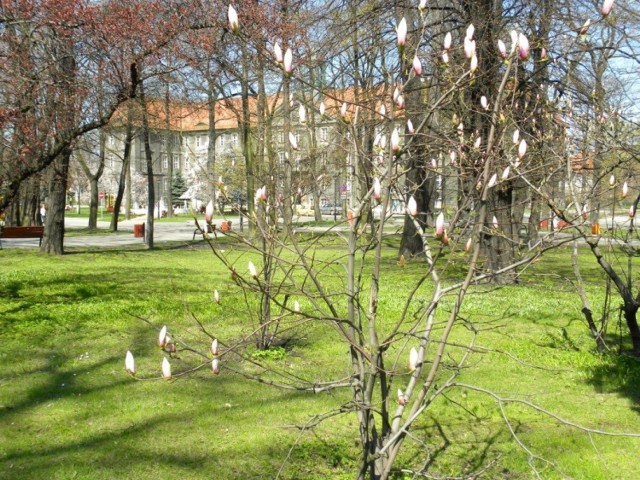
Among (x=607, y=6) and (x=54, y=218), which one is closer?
(x=607, y=6)

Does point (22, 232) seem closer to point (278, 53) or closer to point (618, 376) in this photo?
point (618, 376)

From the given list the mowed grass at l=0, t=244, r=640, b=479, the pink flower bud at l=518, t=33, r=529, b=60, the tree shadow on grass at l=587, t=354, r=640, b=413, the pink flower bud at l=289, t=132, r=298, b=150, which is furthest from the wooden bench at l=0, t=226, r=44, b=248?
the pink flower bud at l=518, t=33, r=529, b=60

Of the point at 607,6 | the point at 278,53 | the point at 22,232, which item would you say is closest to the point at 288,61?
the point at 278,53

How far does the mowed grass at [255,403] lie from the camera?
13.3ft

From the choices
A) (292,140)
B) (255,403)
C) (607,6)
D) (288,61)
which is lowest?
(255,403)

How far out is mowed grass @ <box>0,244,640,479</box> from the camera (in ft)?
13.3

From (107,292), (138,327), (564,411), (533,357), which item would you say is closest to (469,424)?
(564,411)

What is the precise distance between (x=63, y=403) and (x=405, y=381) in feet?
9.26

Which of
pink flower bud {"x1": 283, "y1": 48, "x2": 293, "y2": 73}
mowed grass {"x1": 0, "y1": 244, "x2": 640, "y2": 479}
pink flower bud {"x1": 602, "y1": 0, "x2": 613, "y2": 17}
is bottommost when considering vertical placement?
mowed grass {"x1": 0, "y1": 244, "x2": 640, "y2": 479}

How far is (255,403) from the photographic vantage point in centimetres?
526

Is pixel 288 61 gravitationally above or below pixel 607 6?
below

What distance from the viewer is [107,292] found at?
396 inches

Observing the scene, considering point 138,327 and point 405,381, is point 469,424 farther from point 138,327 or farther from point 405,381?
point 138,327

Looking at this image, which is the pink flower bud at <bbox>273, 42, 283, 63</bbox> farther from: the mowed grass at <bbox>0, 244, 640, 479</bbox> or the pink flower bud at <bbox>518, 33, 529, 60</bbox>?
the mowed grass at <bbox>0, 244, 640, 479</bbox>
